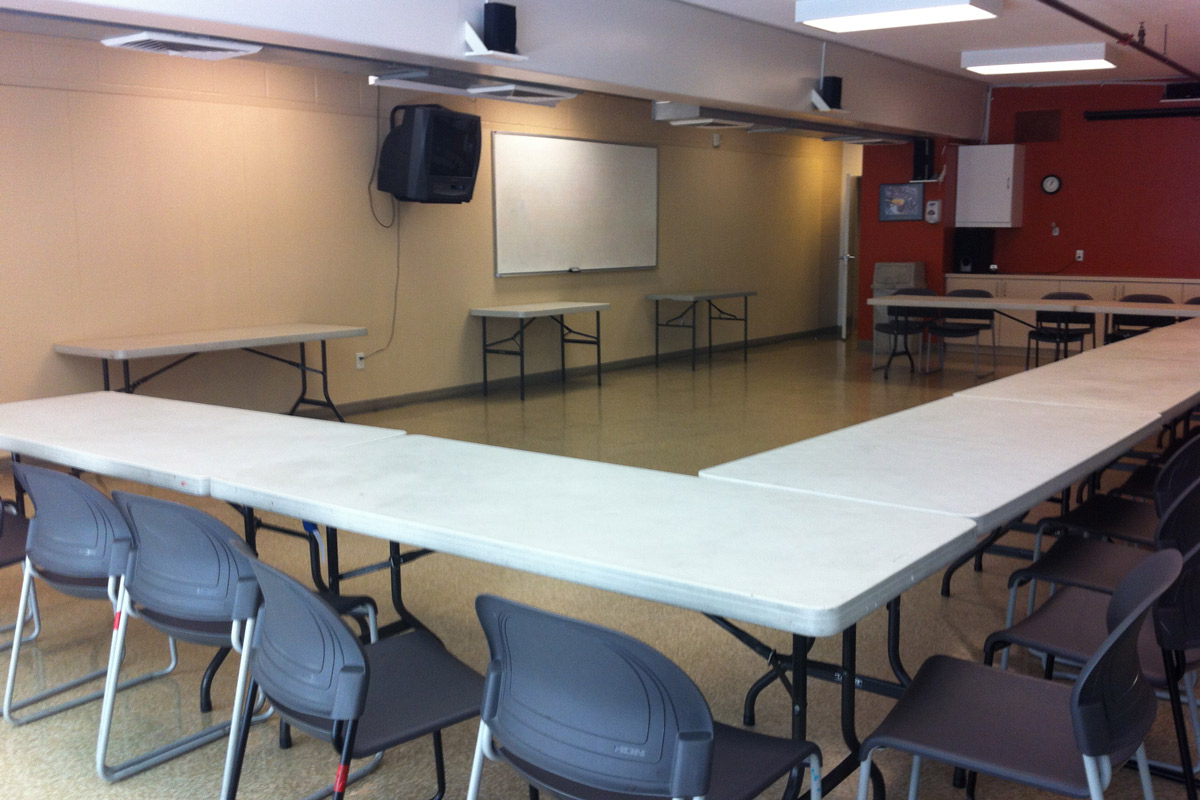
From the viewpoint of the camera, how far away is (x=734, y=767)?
179 centimetres

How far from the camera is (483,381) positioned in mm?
8891

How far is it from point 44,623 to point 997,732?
3.36 meters

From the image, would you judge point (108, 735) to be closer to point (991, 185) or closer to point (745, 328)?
point (745, 328)

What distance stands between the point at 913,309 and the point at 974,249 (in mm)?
1810

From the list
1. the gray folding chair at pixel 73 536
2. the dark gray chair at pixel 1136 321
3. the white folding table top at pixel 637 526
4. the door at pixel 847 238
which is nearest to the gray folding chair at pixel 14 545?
the gray folding chair at pixel 73 536

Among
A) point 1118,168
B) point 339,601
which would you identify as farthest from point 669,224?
point 339,601

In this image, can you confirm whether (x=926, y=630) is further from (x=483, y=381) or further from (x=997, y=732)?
(x=483, y=381)

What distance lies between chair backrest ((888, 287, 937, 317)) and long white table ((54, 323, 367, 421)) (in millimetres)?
5507

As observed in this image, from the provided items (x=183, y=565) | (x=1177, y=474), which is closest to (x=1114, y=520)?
(x=1177, y=474)

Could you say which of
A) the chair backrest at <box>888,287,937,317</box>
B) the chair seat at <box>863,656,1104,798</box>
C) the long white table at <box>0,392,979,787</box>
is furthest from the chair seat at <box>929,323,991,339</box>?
the chair seat at <box>863,656,1104,798</box>

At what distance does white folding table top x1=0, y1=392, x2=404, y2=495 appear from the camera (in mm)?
2848

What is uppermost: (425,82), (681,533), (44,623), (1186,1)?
(1186,1)

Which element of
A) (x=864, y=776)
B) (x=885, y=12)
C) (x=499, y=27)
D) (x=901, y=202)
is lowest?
(x=864, y=776)

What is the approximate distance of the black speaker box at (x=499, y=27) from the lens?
5.41 metres
